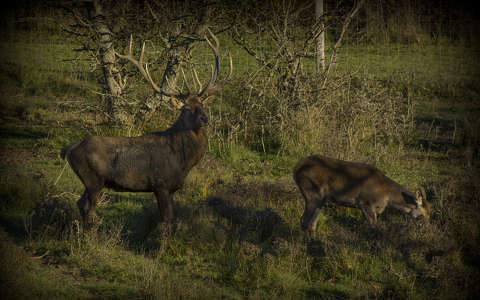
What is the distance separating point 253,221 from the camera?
7762 millimetres

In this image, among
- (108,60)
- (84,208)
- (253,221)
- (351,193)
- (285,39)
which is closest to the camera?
(351,193)

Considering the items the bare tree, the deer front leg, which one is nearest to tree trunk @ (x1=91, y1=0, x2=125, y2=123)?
the bare tree

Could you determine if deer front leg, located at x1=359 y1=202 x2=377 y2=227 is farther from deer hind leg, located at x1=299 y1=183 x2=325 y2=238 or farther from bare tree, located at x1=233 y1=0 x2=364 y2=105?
bare tree, located at x1=233 y1=0 x2=364 y2=105

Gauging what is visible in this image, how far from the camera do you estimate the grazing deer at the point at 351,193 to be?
7.30 metres

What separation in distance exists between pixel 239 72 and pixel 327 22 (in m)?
3.46

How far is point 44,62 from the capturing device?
19.4m

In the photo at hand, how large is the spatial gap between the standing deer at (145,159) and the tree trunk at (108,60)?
4144 millimetres

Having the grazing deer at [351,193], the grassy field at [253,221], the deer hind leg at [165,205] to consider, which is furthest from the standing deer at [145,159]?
the grazing deer at [351,193]

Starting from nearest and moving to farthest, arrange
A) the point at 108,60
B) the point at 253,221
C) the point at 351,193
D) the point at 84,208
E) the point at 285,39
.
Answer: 1. the point at 351,193
2. the point at 84,208
3. the point at 253,221
4. the point at 285,39
5. the point at 108,60

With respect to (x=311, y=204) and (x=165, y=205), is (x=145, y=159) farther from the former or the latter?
(x=311, y=204)

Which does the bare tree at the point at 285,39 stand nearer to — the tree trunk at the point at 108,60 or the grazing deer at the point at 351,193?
the tree trunk at the point at 108,60

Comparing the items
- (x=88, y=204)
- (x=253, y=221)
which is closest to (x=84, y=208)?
(x=88, y=204)

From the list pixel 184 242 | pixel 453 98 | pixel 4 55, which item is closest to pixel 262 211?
pixel 184 242

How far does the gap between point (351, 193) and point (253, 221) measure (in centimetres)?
144
